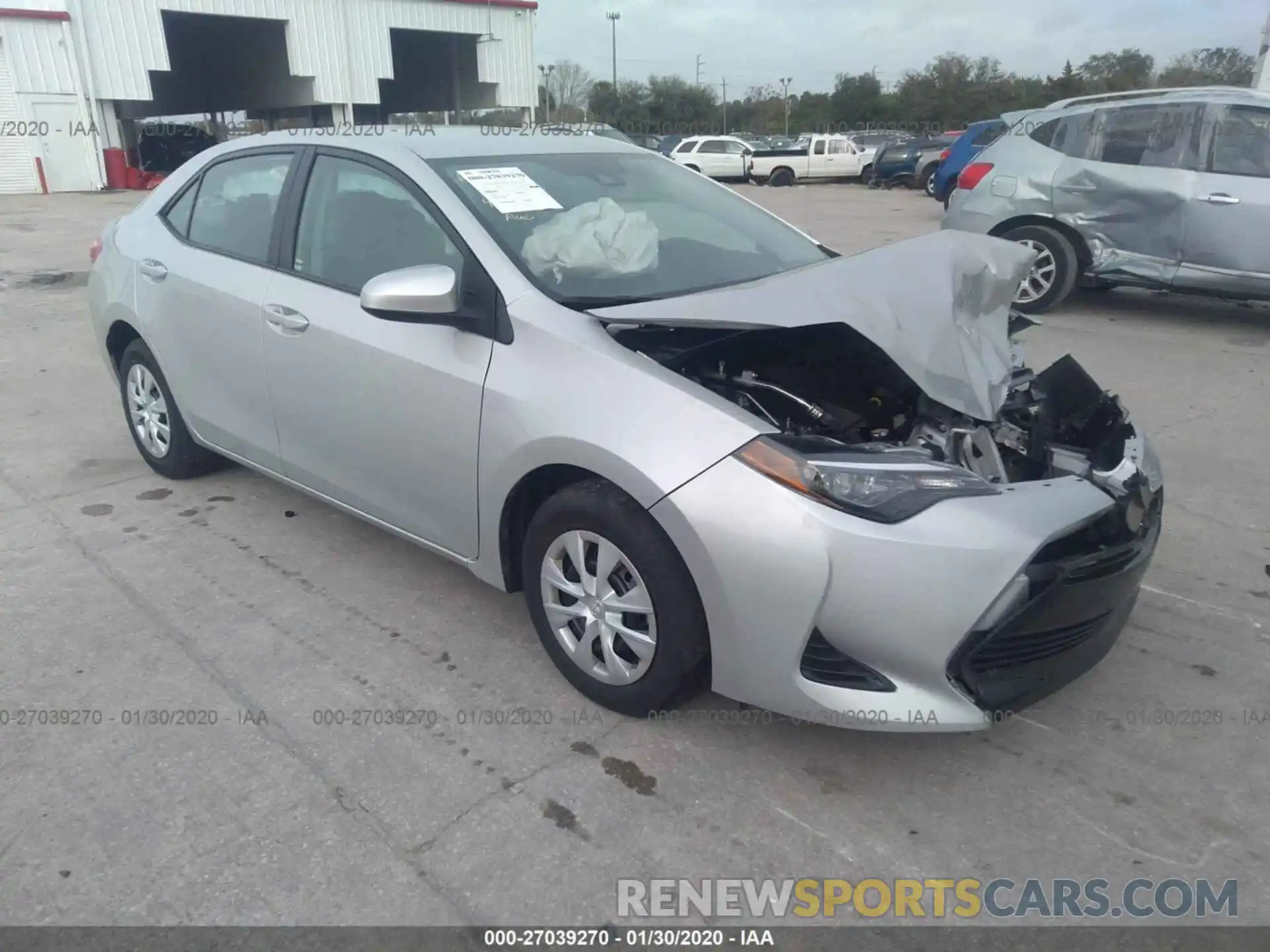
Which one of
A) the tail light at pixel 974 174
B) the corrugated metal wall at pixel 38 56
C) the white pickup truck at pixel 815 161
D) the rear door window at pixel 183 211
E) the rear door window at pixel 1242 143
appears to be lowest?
the white pickup truck at pixel 815 161

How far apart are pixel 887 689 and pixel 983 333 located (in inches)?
49.2

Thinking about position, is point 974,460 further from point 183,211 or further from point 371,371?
point 183,211

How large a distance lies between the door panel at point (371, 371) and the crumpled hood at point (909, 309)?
1.88 feet

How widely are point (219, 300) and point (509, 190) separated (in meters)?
1.37

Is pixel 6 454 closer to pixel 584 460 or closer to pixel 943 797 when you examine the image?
pixel 584 460

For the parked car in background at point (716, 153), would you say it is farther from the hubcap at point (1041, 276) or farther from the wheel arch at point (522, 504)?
the wheel arch at point (522, 504)

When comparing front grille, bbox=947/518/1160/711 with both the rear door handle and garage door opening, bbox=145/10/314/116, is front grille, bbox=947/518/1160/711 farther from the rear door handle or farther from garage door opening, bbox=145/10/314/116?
garage door opening, bbox=145/10/314/116

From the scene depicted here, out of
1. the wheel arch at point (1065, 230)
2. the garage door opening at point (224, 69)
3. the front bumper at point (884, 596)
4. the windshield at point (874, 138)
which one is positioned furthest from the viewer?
the windshield at point (874, 138)

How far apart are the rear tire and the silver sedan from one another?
480cm

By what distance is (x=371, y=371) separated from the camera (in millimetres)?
3178

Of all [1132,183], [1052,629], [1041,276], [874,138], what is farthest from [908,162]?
[1052,629]

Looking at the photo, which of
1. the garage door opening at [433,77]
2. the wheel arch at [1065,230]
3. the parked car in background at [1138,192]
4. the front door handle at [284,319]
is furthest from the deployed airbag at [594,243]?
the garage door opening at [433,77]

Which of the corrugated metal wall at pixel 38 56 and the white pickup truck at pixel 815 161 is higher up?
the corrugated metal wall at pixel 38 56

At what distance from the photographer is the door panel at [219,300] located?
373 centimetres
